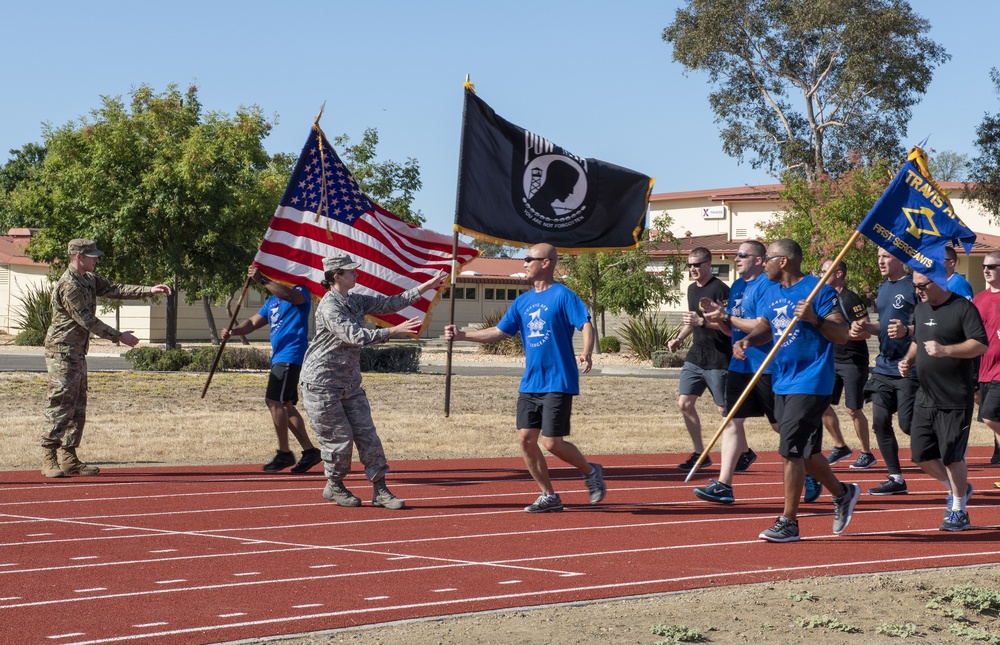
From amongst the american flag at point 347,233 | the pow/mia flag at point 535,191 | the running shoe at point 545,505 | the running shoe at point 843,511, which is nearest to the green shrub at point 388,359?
the american flag at point 347,233

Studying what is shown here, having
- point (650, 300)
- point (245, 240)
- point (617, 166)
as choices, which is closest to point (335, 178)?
point (617, 166)

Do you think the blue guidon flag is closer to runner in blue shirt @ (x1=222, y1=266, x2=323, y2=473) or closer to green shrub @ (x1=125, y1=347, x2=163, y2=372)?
runner in blue shirt @ (x1=222, y1=266, x2=323, y2=473)

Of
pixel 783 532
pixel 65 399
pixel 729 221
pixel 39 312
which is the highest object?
pixel 729 221

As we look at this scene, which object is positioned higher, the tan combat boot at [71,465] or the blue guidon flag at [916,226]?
the blue guidon flag at [916,226]

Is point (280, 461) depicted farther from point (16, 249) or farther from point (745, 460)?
point (16, 249)

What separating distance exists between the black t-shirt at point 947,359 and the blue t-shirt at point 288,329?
5.46 metres

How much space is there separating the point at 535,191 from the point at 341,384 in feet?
11.8

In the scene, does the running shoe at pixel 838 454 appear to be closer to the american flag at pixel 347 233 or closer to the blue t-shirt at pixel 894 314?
the blue t-shirt at pixel 894 314

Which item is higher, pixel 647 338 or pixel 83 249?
pixel 83 249

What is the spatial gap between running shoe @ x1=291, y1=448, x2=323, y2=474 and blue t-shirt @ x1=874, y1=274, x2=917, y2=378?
5163mm

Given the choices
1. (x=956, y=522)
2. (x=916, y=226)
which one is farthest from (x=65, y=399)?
(x=956, y=522)

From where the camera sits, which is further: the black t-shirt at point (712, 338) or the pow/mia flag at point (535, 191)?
the pow/mia flag at point (535, 191)

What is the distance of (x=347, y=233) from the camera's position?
12.9 meters

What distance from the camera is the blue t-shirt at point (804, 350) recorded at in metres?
8.27
